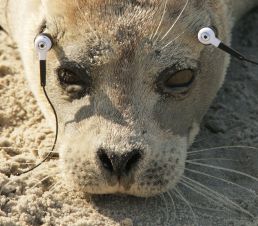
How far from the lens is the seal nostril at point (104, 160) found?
3.60 metres

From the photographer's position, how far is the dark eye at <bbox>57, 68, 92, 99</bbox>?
3.82 metres

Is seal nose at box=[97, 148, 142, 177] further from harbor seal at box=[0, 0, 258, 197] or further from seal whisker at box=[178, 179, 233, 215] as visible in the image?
seal whisker at box=[178, 179, 233, 215]

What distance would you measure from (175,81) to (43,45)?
2.40 ft

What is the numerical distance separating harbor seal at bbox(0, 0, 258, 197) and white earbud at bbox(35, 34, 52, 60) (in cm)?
5

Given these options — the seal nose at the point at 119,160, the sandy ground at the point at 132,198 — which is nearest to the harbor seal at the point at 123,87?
the seal nose at the point at 119,160

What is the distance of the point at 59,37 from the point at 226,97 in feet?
4.91

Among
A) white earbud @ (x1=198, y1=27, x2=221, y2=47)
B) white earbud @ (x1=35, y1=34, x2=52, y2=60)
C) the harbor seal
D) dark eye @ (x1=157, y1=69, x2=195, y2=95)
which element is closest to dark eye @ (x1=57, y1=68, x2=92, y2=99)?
the harbor seal

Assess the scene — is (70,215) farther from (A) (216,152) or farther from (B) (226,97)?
(B) (226,97)

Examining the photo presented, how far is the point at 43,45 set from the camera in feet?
12.7

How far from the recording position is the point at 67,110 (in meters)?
3.95

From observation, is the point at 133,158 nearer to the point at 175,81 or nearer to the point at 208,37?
the point at 175,81

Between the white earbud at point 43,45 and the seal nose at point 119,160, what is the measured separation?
0.65m

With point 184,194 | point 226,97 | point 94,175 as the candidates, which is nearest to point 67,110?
point 94,175

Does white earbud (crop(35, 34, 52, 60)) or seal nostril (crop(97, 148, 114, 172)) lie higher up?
white earbud (crop(35, 34, 52, 60))
